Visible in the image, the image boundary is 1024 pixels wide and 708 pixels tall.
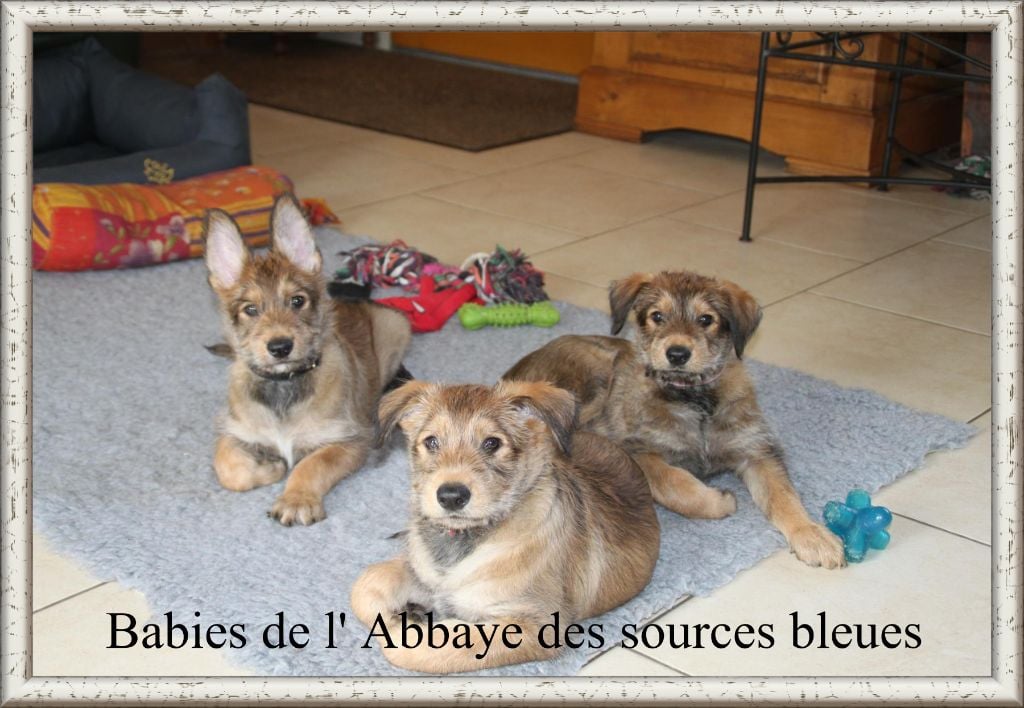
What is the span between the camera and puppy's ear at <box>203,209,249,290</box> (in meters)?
3.12

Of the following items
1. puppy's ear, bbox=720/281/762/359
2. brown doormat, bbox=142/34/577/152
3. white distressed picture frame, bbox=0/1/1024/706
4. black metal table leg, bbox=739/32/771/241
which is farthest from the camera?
brown doormat, bbox=142/34/577/152

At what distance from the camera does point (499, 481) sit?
229 cm

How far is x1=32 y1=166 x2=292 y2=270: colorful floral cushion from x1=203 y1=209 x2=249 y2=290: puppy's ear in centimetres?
153

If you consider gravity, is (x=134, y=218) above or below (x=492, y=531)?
above

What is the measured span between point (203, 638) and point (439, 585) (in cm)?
51

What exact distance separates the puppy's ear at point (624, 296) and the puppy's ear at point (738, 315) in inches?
8.4

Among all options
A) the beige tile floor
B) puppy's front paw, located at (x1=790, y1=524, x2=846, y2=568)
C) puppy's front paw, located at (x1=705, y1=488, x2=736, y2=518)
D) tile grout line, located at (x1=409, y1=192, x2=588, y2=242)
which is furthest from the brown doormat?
puppy's front paw, located at (x1=790, y1=524, x2=846, y2=568)

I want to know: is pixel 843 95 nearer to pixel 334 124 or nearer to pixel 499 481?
pixel 334 124

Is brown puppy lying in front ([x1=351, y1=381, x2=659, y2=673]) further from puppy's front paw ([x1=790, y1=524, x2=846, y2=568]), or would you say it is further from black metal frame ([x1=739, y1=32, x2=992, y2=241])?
black metal frame ([x1=739, y1=32, x2=992, y2=241])

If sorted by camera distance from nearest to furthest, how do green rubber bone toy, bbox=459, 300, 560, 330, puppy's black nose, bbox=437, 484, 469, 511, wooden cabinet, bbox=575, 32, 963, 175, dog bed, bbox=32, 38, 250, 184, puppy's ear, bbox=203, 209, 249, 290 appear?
puppy's black nose, bbox=437, 484, 469, 511 → puppy's ear, bbox=203, 209, 249, 290 → green rubber bone toy, bbox=459, 300, 560, 330 → dog bed, bbox=32, 38, 250, 184 → wooden cabinet, bbox=575, 32, 963, 175

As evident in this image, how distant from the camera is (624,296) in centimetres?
315

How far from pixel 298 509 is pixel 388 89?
5.52 metres

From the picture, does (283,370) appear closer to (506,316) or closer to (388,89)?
(506,316)

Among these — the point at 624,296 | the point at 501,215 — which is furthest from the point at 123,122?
the point at 624,296
